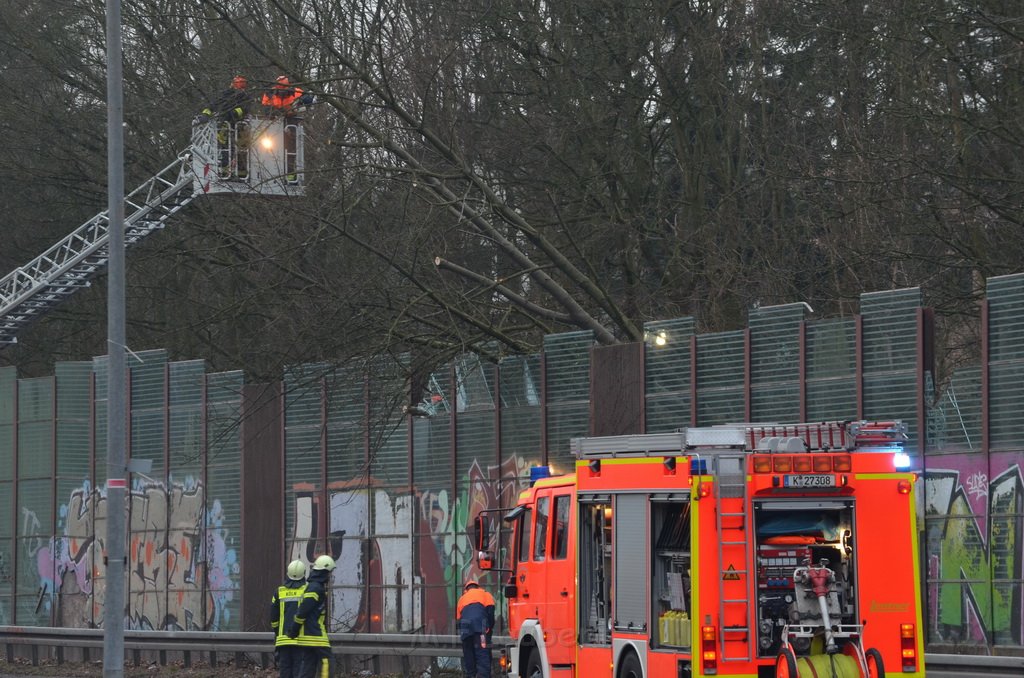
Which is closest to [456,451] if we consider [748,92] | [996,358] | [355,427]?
[355,427]

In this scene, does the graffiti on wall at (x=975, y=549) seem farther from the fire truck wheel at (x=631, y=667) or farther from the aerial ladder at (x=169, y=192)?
the aerial ladder at (x=169, y=192)

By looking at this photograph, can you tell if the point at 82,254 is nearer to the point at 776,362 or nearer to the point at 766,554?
the point at 776,362

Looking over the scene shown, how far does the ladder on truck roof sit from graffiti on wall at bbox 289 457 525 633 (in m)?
7.26

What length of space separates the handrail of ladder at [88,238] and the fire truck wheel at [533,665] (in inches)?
627

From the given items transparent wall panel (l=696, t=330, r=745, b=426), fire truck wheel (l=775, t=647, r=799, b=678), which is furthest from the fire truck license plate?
transparent wall panel (l=696, t=330, r=745, b=426)

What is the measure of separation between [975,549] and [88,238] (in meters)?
23.5

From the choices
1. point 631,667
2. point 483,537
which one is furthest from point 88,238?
point 631,667

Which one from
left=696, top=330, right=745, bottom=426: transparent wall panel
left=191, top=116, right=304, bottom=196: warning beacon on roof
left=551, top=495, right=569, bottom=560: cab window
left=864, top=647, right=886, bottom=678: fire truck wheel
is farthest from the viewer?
left=191, top=116, right=304, bottom=196: warning beacon on roof

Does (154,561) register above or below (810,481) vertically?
below

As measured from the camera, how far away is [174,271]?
3462 centimetres

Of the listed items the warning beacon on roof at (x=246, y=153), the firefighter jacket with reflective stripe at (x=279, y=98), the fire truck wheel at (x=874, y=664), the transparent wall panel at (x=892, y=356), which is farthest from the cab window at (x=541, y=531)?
the warning beacon on roof at (x=246, y=153)

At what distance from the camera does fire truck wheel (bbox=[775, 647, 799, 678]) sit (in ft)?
42.9

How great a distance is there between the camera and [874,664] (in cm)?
1353

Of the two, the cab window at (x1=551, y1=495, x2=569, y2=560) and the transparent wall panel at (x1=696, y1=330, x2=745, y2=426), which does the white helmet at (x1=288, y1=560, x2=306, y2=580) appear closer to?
the cab window at (x1=551, y1=495, x2=569, y2=560)
